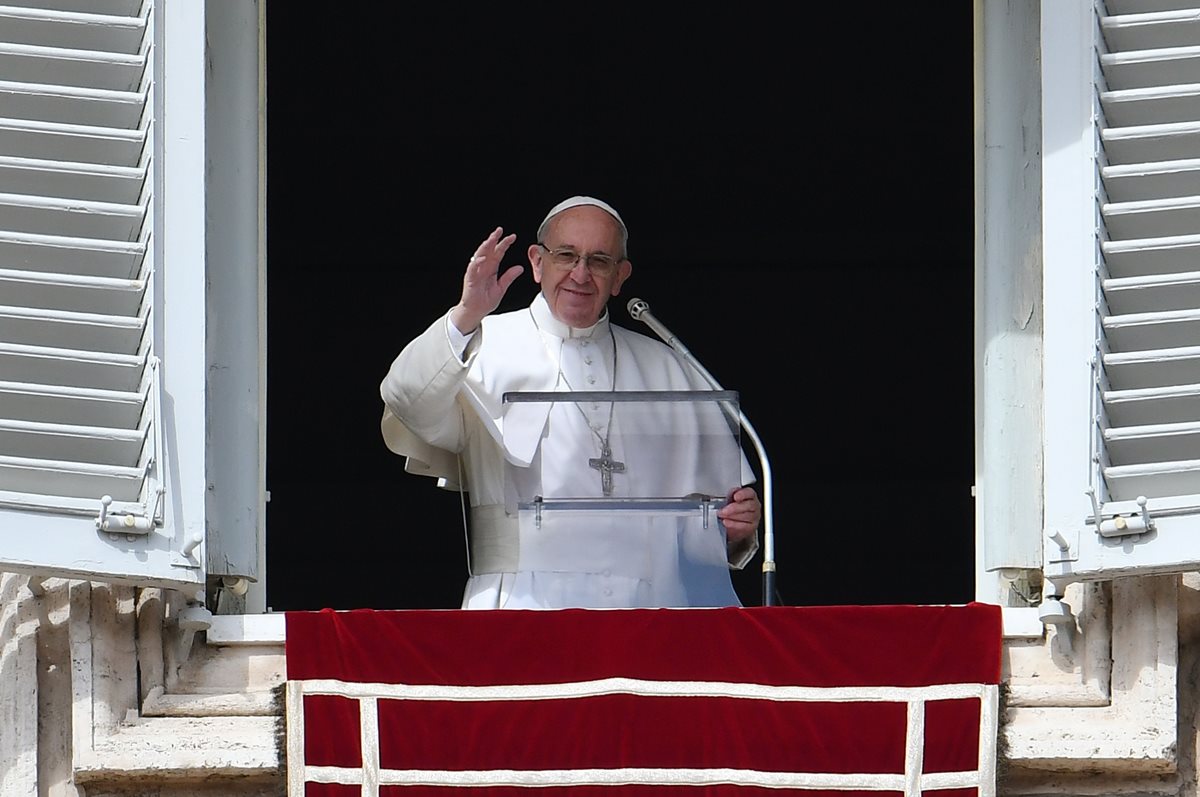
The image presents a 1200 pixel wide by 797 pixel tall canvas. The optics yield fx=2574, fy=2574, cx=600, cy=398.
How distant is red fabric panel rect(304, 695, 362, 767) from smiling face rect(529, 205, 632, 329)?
1.40 meters

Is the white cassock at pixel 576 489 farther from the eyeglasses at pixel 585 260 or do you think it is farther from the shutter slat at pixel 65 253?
the shutter slat at pixel 65 253

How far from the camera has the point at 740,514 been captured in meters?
4.75

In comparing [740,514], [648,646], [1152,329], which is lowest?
[648,646]

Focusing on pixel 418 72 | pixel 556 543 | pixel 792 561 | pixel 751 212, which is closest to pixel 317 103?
pixel 418 72

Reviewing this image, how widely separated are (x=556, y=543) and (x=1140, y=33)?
139 centimetres

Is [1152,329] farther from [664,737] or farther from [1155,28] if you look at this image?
[664,737]

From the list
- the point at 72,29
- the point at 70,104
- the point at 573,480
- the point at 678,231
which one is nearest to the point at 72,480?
the point at 70,104

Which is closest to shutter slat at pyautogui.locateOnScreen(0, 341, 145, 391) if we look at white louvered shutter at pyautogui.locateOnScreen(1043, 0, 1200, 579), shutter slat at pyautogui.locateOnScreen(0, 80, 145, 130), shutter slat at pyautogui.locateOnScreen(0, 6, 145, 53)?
shutter slat at pyautogui.locateOnScreen(0, 80, 145, 130)

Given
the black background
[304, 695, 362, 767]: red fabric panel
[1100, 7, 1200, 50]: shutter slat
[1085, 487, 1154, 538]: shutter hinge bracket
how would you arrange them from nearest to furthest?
[1085, 487, 1154, 538]: shutter hinge bracket → [304, 695, 362, 767]: red fabric panel → [1100, 7, 1200, 50]: shutter slat → the black background

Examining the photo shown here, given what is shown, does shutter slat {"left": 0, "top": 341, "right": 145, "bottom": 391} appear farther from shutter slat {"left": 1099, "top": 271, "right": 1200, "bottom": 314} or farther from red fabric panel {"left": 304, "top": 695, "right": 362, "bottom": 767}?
shutter slat {"left": 1099, "top": 271, "right": 1200, "bottom": 314}

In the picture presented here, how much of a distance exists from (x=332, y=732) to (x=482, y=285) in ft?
3.05

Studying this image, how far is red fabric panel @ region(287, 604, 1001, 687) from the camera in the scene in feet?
14.5

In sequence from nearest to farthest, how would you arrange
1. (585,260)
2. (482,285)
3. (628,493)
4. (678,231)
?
(628,493)
(482,285)
(585,260)
(678,231)

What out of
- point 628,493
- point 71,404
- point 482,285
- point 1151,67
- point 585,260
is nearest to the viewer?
point 71,404
